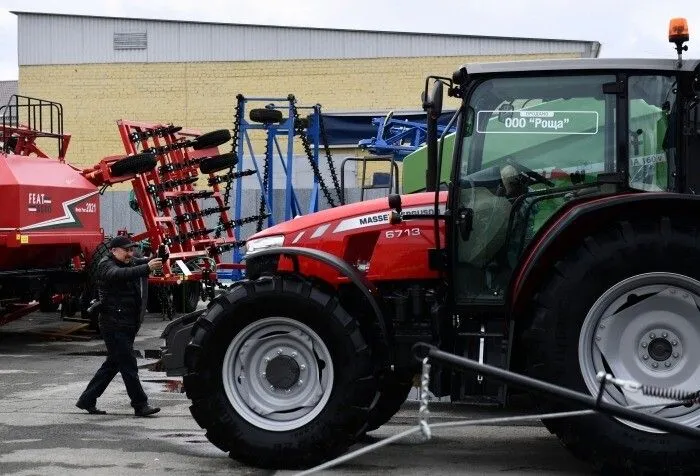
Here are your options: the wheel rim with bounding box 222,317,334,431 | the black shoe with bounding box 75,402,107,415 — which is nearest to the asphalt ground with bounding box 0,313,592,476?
the black shoe with bounding box 75,402,107,415

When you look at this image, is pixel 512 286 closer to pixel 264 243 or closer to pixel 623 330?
pixel 623 330

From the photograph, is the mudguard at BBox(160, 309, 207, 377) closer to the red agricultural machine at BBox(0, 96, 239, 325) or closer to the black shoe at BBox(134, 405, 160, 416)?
the black shoe at BBox(134, 405, 160, 416)

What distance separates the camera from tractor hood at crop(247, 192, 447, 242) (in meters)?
7.75

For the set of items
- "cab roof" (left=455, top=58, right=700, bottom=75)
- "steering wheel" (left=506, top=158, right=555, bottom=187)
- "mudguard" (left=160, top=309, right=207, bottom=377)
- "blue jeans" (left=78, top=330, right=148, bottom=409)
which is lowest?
"blue jeans" (left=78, top=330, right=148, bottom=409)

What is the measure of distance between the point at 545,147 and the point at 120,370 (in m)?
4.38

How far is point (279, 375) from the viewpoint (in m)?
7.49

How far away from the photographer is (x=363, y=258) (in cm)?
792

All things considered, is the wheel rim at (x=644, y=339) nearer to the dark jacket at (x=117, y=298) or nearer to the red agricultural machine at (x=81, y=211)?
the dark jacket at (x=117, y=298)

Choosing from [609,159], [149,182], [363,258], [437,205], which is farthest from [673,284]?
[149,182]

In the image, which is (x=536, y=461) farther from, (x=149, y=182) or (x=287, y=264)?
(x=149, y=182)

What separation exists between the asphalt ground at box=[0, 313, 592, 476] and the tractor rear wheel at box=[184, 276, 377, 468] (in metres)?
0.25

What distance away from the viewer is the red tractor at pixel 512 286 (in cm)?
677

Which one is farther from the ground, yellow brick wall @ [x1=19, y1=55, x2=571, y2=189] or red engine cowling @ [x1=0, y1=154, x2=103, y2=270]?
yellow brick wall @ [x1=19, y1=55, x2=571, y2=189]

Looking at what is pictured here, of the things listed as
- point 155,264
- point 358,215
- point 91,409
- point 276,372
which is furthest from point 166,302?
point 276,372
